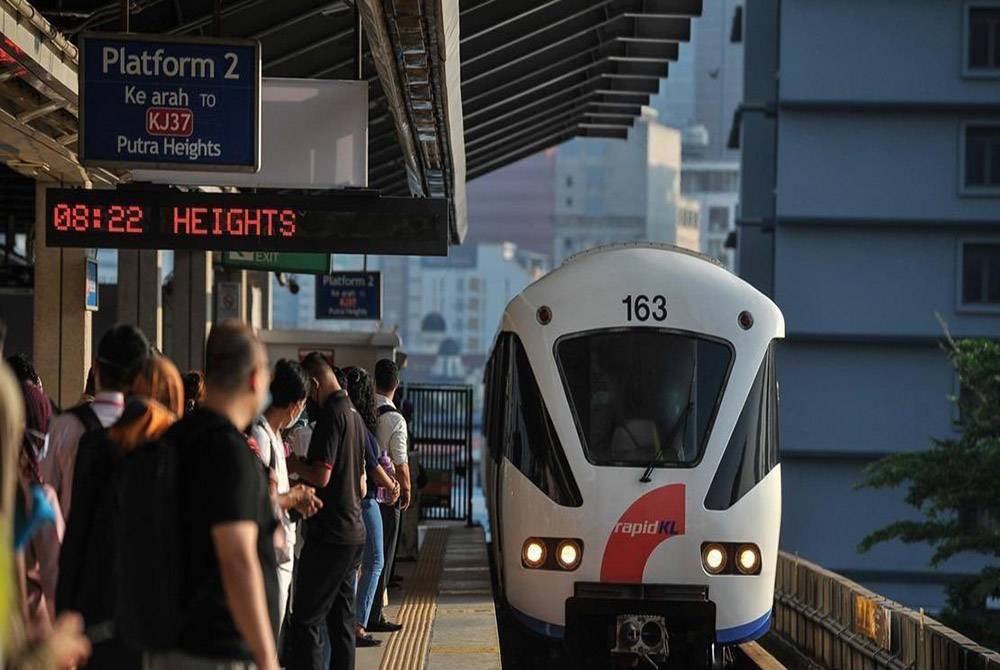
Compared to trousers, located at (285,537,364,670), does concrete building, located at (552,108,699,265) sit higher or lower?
higher

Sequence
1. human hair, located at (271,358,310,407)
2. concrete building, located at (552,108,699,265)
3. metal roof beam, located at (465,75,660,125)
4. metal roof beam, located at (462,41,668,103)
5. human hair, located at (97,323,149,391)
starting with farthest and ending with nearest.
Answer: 1. concrete building, located at (552,108,699,265)
2. metal roof beam, located at (465,75,660,125)
3. metal roof beam, located at (462,41,668,103)
4. human hair, located at (271,358,310,407)
5. human hair, located at (97,323,149,391)

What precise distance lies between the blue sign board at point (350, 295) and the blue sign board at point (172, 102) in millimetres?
18077

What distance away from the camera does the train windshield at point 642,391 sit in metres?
10.8

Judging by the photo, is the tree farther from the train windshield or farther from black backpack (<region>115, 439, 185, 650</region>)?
black backpack (<region>115, 439, 185, 650</region>)

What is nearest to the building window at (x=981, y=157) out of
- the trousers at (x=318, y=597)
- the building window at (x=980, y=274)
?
the building window at (x=980, y=274)

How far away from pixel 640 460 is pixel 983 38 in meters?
33.3

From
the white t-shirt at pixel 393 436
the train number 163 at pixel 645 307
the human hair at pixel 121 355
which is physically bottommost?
the white t-shirt at pixel 393 436

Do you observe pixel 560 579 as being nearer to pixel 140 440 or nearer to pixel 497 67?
pixel 140 440

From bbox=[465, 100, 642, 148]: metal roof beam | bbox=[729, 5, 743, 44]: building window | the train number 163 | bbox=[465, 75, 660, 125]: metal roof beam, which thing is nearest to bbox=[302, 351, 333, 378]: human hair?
the train number 163

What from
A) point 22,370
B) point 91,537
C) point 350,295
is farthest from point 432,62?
point 350,295

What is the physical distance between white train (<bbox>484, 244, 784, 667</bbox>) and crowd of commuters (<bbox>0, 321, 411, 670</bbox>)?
3636 mm

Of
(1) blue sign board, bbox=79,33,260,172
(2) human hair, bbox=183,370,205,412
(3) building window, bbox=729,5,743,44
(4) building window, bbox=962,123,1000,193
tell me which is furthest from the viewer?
(3) building window, bbox=729,5,743,44

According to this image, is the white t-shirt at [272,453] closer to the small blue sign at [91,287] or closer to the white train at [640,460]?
the white train at [640,460]

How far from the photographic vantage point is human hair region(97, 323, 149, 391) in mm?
5703
